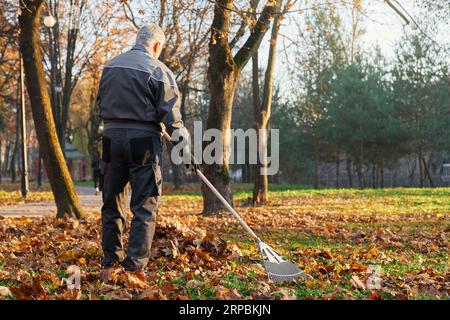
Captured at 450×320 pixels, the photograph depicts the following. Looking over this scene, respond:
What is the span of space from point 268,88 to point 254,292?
49.0ft

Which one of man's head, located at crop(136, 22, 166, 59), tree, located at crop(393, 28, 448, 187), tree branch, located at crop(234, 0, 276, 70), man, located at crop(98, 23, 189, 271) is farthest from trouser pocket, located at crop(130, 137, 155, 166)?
tree, located at crop(393, 28, 448, 187)

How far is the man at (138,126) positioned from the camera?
573 centimetres

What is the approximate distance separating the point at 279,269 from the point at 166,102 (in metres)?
1.82

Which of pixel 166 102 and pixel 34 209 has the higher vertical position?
pixel 166 102

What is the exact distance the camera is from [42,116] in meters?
11.6

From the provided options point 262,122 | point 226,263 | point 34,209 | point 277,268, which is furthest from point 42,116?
point 262,122

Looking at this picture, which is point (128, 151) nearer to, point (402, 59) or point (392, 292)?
point (392, 292)

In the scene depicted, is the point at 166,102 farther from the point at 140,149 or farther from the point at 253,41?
the point at 253,41

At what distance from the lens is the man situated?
5.73 metres

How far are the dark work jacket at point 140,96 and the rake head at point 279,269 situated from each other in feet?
4.93

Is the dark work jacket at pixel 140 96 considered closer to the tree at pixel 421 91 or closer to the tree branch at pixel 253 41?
the tree branch at pixel 253 41
